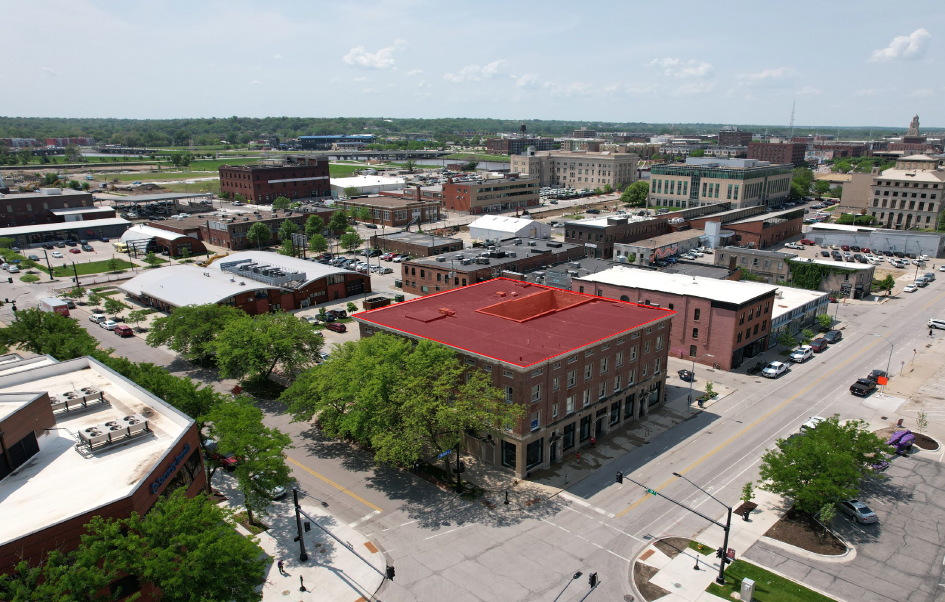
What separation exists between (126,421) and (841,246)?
134 meters

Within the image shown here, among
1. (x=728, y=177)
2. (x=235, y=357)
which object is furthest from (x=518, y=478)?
(x=728, y=177)

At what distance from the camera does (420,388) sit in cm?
4116

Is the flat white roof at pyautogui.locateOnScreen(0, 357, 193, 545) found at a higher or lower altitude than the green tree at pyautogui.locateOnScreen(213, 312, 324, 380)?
higher

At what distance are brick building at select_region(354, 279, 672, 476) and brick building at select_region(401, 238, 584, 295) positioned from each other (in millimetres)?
26952

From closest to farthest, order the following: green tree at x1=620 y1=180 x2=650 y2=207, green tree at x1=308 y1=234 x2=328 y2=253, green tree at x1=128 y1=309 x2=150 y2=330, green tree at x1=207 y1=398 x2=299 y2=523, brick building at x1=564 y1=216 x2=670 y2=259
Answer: green tree at x1=207 y1=398 x2=299 y2=523, green tree at x1=128 y1=309 x2=150 y2=330, brick building at x1=564 y1=216 x2=670 y2=259, green tree at x1=308 y1=234 x2=328 y2=253, green tree at x1=620 y1=180 x2=650 y2=207

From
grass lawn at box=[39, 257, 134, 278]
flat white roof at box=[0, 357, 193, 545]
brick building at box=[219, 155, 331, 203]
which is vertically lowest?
grass lawn at box=[39, 257, 134, 278]

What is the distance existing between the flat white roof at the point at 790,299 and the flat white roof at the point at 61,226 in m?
140

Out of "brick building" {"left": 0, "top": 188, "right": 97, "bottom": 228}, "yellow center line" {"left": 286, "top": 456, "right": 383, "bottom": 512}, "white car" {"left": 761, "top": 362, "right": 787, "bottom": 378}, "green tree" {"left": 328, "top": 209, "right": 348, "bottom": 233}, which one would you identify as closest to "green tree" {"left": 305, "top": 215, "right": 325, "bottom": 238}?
"green tree" {"left": 328, "top": 209, "right": 348, "bottom": 233}

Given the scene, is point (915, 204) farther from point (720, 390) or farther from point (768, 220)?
point (720, 390)

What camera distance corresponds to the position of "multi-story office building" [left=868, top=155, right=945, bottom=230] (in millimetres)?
139625

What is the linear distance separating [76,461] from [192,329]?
104 ft

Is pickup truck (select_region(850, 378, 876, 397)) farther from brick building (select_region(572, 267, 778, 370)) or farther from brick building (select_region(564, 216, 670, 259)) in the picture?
brick building (select_region(564, 216, 670, 259))

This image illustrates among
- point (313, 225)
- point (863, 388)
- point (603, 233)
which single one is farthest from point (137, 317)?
point (863, 388)

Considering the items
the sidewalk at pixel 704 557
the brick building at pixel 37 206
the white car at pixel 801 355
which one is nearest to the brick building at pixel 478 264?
the white car at pixel 801 355
